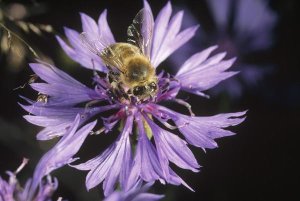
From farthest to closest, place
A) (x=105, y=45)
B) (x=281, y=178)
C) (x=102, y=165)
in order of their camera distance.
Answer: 1. (x=281, y=178)
2. (x=105, y=45)
3. (x=102, y=165)

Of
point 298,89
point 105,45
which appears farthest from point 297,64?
point 105,45

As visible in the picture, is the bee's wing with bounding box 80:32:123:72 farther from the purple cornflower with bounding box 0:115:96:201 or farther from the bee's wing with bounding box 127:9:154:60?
the purple cornflower with bounding box 0:115:96:201

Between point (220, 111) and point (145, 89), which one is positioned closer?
point (145, 89)

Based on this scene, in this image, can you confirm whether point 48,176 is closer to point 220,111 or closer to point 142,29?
Result: point 142,29

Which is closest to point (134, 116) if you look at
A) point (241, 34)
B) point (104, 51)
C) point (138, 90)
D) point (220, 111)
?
point (138, 90)

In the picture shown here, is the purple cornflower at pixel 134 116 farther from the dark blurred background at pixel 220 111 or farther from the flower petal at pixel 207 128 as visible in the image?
the dark blurred background at pixel 220 111

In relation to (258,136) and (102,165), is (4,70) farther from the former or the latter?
(258,136)
